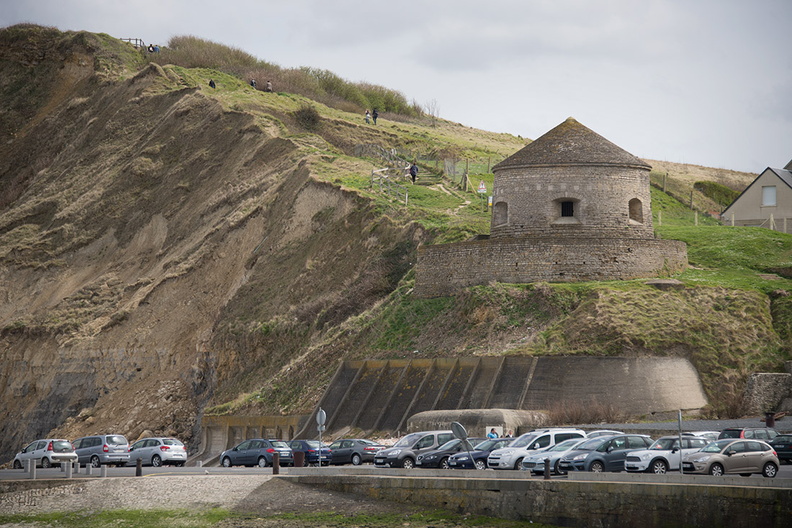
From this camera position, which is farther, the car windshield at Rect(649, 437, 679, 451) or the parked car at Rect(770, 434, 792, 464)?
the parked car at Rect(770, 434, 792, 464)

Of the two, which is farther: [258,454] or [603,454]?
[258,454]

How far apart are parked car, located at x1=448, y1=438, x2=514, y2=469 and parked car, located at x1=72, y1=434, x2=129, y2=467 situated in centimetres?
1480

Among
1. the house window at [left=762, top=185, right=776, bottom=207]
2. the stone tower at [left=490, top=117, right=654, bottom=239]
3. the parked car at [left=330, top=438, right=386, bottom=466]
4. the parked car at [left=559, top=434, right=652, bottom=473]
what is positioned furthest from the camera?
the house window at [left=762, top=185, right=776, bottom=207]

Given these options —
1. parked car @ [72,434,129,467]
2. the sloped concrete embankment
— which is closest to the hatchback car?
the sloped concrete embankment

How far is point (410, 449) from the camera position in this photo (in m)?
36.2

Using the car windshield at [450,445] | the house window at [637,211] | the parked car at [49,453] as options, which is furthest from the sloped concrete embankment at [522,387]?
the house window at [637,211]

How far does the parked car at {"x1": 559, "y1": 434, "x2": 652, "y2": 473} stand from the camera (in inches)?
1204

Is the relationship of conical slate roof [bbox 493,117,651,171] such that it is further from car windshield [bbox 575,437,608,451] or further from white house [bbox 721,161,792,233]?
car windshield [bbox 575,437,608,451]

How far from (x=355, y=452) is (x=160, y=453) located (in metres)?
7.98

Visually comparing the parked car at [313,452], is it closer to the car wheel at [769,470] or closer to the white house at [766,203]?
the car wheel at [769,470]

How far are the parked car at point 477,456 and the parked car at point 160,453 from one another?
42.5 ft

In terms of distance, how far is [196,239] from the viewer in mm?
72250

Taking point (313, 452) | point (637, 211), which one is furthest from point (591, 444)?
point (637, 211)

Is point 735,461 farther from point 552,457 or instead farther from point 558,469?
point 552,457
